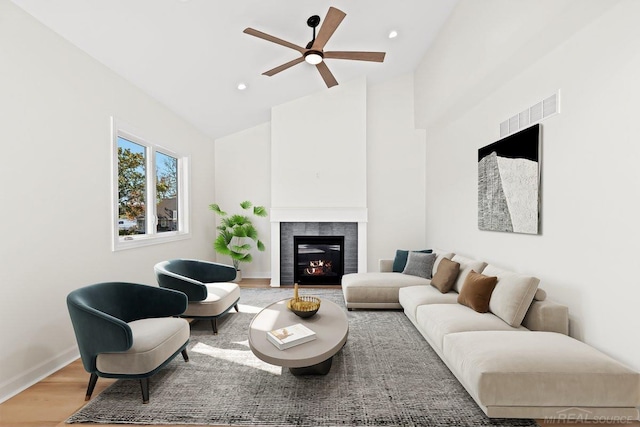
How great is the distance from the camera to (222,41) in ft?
10.9

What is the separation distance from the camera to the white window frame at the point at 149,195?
10.6 feet

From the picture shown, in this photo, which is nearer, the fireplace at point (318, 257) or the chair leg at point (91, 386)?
the chair leg at point (91, 386)

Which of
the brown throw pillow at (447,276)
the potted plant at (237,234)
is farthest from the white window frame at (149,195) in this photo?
the brown throw pillow at (447,276)

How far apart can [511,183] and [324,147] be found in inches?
127

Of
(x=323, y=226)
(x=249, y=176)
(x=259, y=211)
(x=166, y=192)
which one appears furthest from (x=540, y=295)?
(x=249, y=176)

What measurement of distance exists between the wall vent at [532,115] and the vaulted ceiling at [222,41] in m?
1.88

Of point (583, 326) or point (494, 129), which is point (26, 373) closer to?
point (583, 326)

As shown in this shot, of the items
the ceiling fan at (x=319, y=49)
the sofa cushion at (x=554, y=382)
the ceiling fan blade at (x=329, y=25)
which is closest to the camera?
the sofa cushion at (x=554, y=382)

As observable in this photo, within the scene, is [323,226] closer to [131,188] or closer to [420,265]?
[420,265]

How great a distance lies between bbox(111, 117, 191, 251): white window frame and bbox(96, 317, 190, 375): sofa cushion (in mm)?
1422

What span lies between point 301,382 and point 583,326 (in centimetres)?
220

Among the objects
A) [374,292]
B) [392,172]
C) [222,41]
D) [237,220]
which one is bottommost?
[374,292]

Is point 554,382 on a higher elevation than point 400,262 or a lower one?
lower

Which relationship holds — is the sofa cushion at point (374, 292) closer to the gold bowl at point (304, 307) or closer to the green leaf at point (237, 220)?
the gold bowl at point (304, 307)
